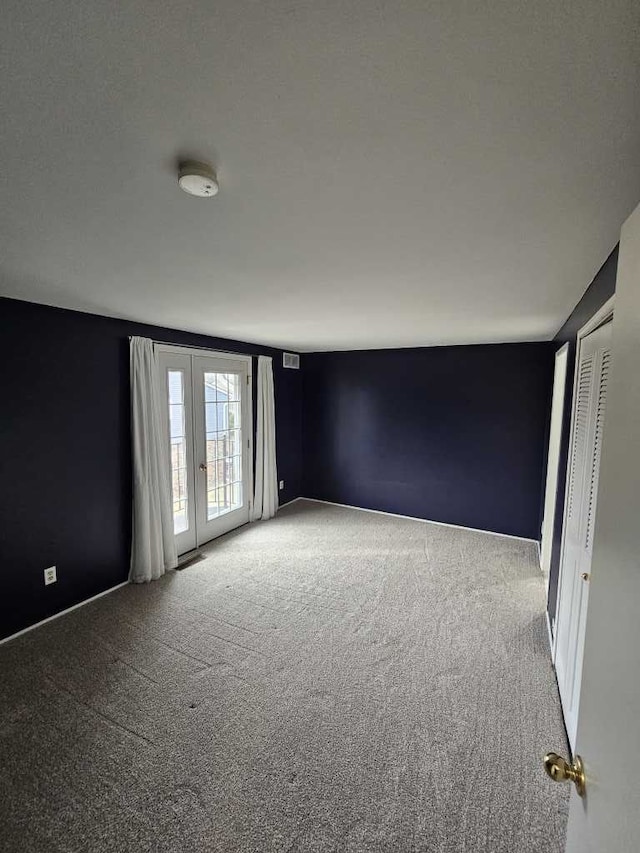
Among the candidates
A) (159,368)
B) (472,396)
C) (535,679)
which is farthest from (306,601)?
(472,396)

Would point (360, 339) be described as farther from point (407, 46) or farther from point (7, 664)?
point (7, 664)

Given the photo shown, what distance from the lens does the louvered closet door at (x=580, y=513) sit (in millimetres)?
1678

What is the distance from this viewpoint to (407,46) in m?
0.61

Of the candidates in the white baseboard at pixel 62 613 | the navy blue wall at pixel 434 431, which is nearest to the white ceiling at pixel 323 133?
the white baseboard at pixel 62 613

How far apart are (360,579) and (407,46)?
11.2 feet

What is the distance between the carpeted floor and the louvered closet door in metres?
0.24

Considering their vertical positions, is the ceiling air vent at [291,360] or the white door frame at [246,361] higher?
the ceiling air vent at [291,360]

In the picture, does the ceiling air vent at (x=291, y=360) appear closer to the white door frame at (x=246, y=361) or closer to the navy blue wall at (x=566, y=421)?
the white door frame at (x=246, y=361)

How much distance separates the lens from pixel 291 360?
17.6ft

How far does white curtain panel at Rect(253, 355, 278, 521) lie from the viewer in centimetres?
474

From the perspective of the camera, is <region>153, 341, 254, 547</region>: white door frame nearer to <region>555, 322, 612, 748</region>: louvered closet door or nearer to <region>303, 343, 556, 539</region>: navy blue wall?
<region>303, 343, 556, 539</region>: navy blue wall

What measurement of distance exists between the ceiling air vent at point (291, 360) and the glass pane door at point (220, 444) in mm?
843

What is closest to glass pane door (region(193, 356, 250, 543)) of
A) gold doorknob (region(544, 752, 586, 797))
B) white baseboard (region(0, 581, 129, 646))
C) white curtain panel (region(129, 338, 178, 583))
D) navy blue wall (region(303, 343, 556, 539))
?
white curtain panel (region(129, 338, 178, 583))

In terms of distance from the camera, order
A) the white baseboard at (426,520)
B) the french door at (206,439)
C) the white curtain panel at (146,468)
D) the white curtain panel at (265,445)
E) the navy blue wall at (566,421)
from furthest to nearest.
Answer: the white curtain panel at (265,445) → the white baseboard at (426,520) → the french door at (206,439) → the white curtain panel at (146,468) → the navy blue wall at (566,421)
